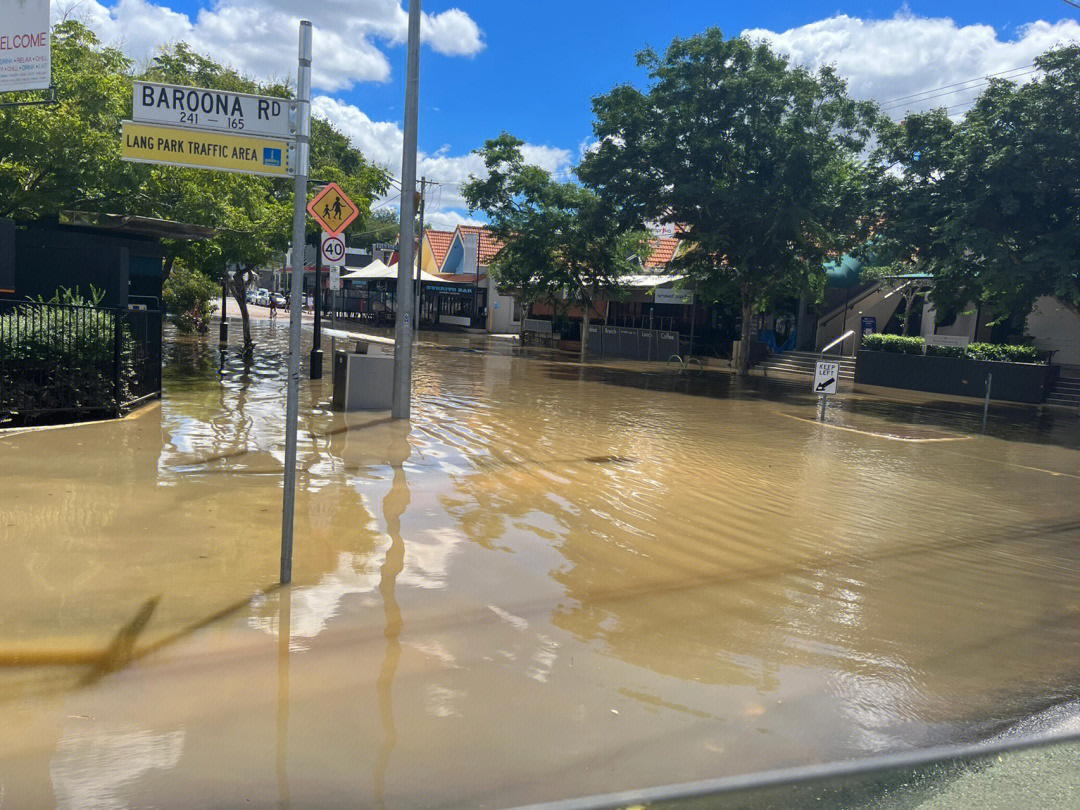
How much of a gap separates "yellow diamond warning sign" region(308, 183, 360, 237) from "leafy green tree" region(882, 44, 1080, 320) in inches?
556

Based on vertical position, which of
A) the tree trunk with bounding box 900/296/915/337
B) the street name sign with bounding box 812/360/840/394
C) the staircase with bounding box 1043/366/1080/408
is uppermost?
the tree trunk with bounding box 900/296/915/337

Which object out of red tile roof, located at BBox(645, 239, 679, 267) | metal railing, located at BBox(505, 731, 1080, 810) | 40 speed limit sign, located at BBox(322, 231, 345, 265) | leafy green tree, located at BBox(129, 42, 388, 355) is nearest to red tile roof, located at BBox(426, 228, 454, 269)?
red tile roof, located at BBox(645, 239, 679, 267)

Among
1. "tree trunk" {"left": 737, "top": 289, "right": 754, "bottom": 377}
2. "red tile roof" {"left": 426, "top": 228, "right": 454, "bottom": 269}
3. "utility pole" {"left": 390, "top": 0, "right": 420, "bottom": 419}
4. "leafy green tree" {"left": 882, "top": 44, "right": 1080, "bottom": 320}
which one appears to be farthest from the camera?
"red tile roof" {"left": 426, "top": 228, "right": 454, "bottom": 269}

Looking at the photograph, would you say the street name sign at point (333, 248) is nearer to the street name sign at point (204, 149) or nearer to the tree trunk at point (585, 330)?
the street name sign at point (204, 149)

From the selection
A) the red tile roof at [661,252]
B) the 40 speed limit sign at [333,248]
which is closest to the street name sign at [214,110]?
the 40 speed limit sign at [333,248]

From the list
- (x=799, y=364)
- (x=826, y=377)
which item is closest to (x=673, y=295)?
(x=799, y=364)

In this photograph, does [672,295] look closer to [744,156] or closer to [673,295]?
[673,295]

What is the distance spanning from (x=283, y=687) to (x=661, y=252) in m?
42.4

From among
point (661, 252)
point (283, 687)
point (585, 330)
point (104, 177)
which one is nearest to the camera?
point (283, 687)

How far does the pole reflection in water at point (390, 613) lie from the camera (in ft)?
12.1

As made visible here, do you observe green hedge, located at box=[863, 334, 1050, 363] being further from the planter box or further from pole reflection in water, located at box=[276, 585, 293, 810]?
pole reflection in water, located at box=[276, 585, 293, 810]

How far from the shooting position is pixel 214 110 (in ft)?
17.0

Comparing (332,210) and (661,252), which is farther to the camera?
(661,252)

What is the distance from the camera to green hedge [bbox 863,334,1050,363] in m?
23.5
